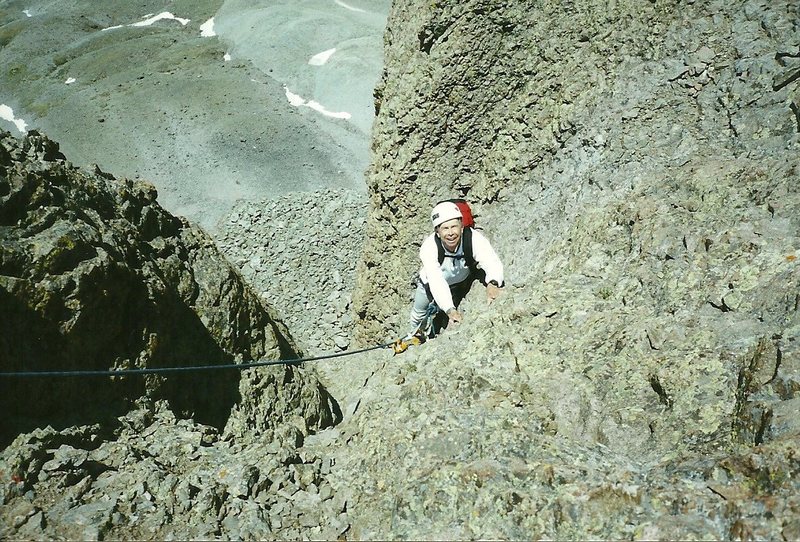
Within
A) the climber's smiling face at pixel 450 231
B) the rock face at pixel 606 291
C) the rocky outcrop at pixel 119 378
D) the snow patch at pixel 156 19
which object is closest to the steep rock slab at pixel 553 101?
the rock face at pixel 606 291

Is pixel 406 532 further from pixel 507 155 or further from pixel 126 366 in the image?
pixel 507 155

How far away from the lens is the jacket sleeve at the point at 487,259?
9172mm

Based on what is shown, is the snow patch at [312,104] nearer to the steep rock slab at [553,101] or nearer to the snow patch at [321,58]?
the snow patch at [321,58]

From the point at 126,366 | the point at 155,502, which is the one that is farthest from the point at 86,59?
the point at 155,502

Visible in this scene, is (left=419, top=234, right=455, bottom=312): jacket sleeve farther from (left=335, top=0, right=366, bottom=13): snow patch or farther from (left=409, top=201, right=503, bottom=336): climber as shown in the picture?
(left=335, top=0, right=366, bottom=13): snow patch

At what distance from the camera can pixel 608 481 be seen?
4645mm

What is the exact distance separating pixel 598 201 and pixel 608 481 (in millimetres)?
5095

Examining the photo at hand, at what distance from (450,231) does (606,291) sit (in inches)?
108

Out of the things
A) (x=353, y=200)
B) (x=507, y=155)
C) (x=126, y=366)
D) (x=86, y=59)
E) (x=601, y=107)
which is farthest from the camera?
(x=86, y=59)

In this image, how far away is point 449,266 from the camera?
958 centimetres

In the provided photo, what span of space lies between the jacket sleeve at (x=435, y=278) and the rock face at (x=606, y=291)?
49cm

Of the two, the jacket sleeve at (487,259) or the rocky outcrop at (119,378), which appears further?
the jacket sleeve at (487,259)

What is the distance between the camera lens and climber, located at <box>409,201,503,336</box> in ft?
29.3

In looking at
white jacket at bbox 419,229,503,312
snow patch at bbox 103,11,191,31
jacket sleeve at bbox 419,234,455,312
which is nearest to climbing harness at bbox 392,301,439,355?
white jacket at bbox 419,229,503,312
